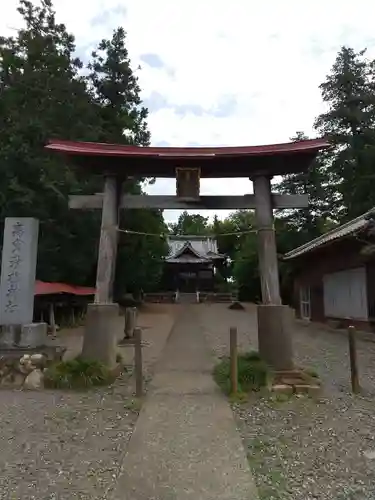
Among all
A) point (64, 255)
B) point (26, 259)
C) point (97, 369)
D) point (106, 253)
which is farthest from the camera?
point (64, 255)

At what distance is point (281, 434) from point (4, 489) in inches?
119

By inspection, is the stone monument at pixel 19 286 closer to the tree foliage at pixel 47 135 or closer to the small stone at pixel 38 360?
the small stone at pixel 38 360

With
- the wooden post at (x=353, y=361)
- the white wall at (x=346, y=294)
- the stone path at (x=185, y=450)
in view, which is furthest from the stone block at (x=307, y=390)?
the white wall at (x=346, y=294)

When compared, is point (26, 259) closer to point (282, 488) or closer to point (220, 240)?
point (282, 488)

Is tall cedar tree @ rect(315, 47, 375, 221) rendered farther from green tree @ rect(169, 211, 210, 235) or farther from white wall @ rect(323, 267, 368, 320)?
green tree @ rect(169, 211, 210, 235)

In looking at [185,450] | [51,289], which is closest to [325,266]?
[51,289]

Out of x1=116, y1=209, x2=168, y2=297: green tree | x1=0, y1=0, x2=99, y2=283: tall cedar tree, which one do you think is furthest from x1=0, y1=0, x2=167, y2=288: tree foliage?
x1=116, y1=209, x2=168, y2=297: green tree

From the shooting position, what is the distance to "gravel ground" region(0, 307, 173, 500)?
3.91 m

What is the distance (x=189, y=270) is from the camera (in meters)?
41.3

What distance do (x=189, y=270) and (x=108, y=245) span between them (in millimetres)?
33123

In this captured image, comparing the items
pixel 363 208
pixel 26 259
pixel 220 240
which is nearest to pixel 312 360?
pixel 26 259

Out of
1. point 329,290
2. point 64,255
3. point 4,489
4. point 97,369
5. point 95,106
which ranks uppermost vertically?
point 95,106

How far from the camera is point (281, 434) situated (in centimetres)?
529

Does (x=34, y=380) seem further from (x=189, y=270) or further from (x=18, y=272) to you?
(x=189, y=270)
